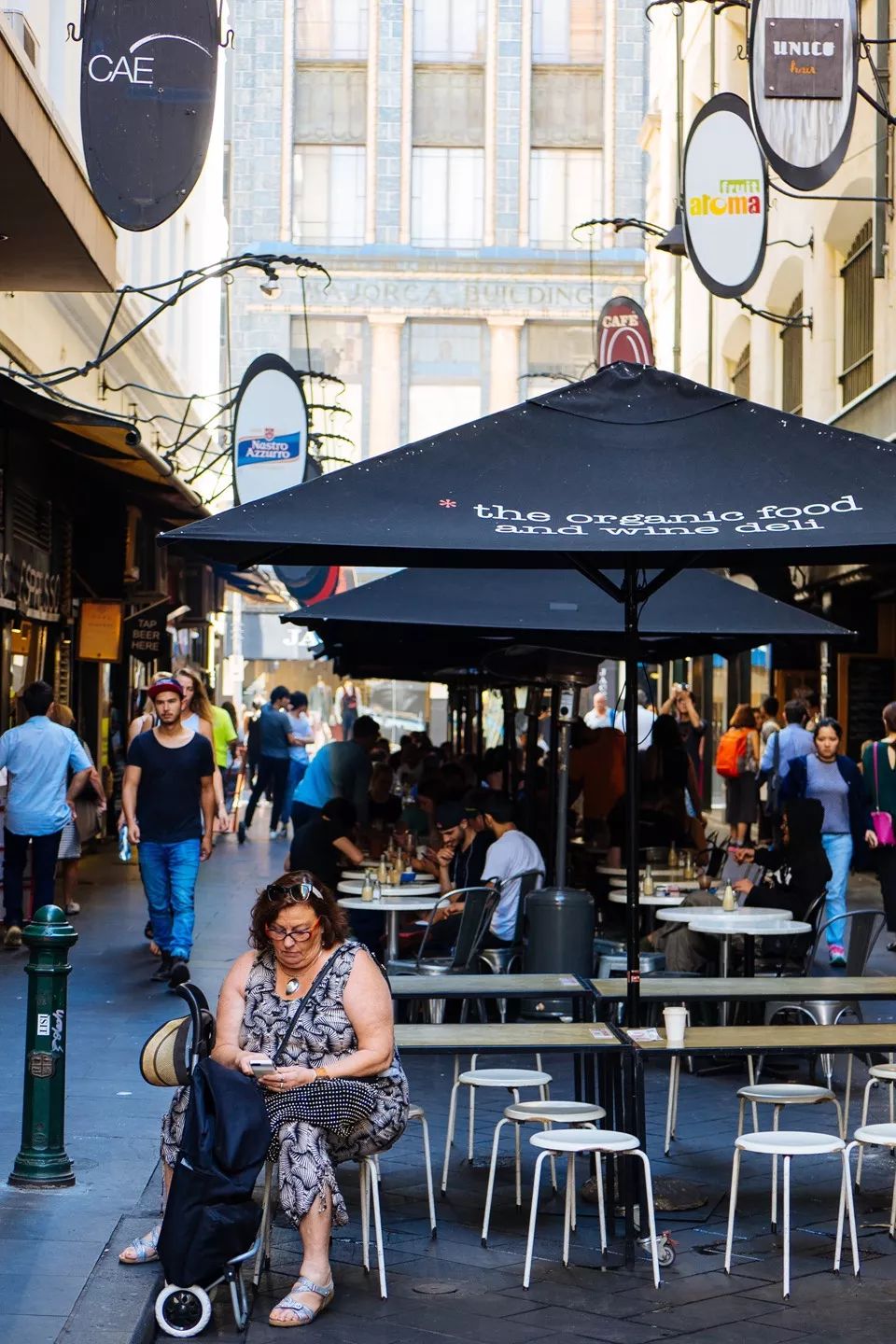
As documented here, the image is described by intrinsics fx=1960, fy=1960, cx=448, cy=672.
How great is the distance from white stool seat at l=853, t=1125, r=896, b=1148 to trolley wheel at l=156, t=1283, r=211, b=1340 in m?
2.15

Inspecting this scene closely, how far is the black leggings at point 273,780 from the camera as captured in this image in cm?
2516

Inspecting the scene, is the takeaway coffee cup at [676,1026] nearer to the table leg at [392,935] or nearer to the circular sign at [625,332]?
the table leg at [392,935]

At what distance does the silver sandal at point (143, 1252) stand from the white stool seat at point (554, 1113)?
48.4 inches

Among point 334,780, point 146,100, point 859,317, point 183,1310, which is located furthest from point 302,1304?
point 859,317

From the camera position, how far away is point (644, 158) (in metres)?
49.7

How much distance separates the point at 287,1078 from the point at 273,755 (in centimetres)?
1919

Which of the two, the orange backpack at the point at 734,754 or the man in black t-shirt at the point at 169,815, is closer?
the man in black t-shirt at the point at 169,815

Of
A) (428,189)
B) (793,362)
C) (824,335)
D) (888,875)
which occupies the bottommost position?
(888,875)

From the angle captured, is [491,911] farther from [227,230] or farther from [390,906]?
[227,230]

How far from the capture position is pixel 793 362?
26234 mm

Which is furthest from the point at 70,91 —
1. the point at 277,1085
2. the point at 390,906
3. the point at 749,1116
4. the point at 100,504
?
the point at 277,1085

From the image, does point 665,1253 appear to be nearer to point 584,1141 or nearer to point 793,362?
point 584,1141

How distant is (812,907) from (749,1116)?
1608 millimetres

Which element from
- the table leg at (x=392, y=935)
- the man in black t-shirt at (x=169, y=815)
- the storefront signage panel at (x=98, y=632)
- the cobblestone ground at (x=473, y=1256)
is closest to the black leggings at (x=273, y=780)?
the storefront signage panel at (x=98, y=632)
